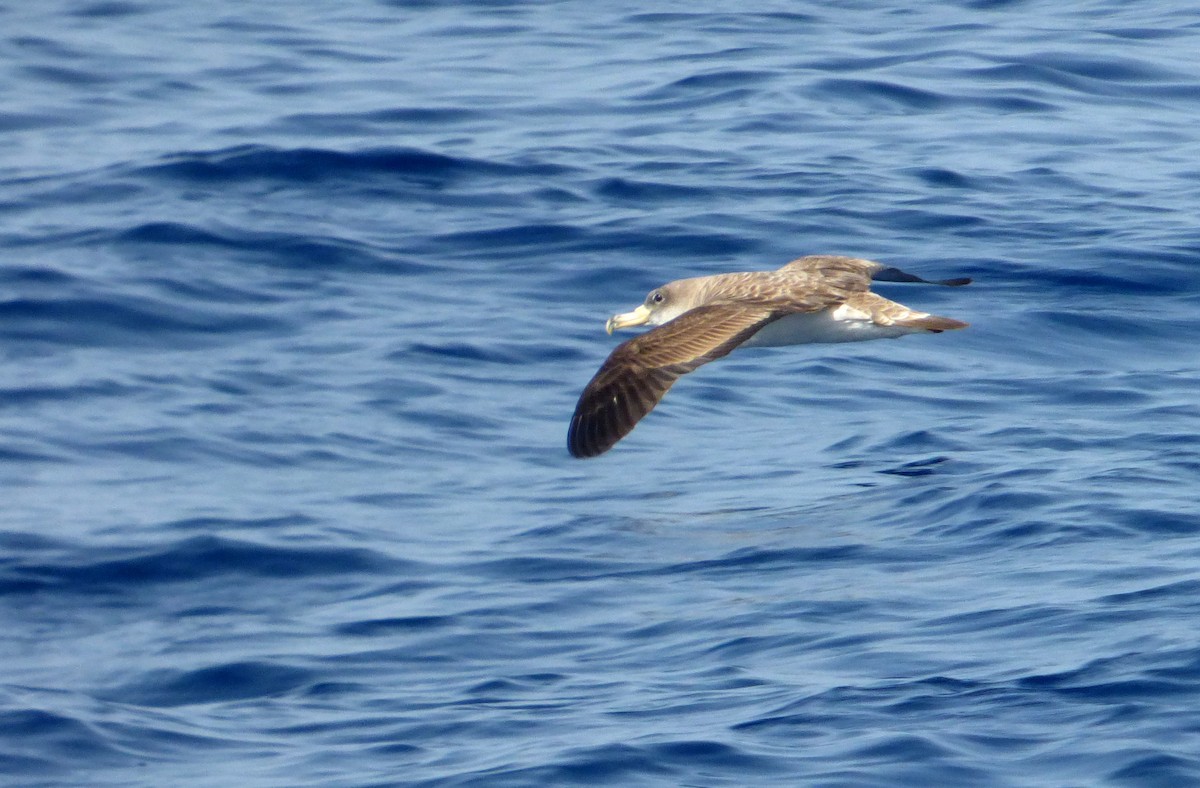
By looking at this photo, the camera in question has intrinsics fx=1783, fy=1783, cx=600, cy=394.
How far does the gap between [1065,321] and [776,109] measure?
165 inches

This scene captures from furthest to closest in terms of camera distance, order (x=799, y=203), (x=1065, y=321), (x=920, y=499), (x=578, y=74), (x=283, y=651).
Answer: (x=578, y=74)
(x=799, y=203)
(x=1065, y=321)
(x=920, y=499)
(x=283, y=651)

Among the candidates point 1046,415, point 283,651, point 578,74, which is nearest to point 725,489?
point 1046,415

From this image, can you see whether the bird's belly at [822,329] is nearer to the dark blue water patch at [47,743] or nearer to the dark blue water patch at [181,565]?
the dark blue water patch at [181,565]

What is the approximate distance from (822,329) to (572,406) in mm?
1440

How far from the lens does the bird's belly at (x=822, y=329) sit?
858 centimetres

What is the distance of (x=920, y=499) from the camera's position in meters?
8.02

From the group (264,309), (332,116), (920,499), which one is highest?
(332,116)

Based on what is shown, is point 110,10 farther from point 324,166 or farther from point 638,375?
point 638,375

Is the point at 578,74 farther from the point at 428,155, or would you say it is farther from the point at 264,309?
the point at 264,309

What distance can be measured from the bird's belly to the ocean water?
22.9 inches

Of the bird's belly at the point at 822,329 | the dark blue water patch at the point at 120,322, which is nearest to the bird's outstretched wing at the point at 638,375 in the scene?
the bird's belly at the point at 822,329

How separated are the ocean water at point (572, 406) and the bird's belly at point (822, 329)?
581 mm

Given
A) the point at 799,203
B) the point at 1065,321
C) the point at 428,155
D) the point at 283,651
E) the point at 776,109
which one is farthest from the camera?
the point at 776,109

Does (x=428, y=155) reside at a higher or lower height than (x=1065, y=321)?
higher
